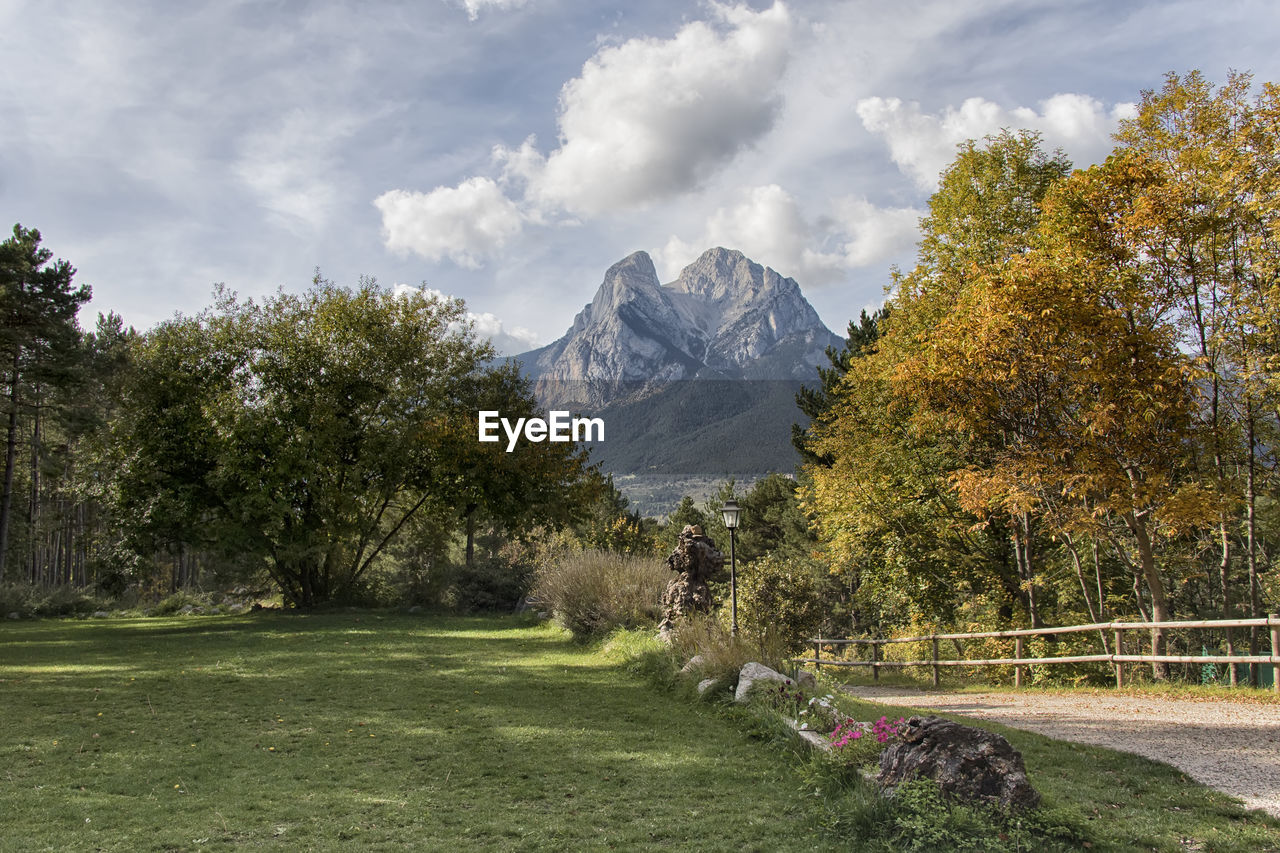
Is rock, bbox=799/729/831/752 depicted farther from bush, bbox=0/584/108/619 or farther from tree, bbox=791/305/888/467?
bush, bbox=0/584/108/619

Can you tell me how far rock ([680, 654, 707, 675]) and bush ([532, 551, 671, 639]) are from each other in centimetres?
450

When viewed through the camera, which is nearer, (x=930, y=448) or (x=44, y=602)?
(x=930, y=448)

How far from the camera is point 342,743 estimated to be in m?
6.99

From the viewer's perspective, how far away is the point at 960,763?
15.2ft

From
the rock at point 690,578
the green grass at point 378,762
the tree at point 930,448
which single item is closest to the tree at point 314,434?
the green grass at point 378,762

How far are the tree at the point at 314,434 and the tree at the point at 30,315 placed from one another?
6.59ft

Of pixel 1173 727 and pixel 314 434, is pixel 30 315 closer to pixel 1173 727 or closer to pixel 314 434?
pixel 314 434

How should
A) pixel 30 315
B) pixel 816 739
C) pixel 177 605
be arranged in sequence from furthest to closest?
pixel 177 605 < pixel 30 315 < pixel 816 739

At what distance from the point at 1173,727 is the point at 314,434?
772 inches

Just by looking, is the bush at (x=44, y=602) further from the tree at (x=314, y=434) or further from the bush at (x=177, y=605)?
the tree at (x=314, y=434)

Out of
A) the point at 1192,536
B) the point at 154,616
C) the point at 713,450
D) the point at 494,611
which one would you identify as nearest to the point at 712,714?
the point at 1192,536

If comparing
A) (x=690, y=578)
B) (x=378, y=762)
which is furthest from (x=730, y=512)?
(x=378, y=762)

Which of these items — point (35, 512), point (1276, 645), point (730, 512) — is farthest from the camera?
point (35, 512)

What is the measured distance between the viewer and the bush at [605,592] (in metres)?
14.6
